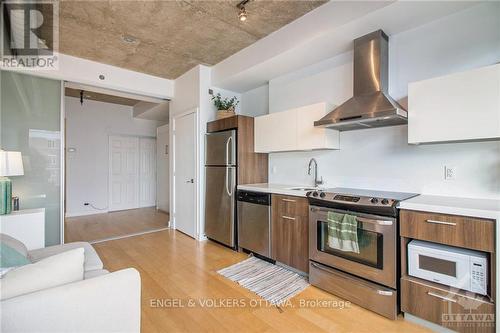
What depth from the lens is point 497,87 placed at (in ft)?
5.69

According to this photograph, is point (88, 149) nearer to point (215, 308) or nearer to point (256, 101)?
point (256, 101)

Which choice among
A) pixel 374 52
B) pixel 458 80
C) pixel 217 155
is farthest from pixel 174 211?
pixel 458 80

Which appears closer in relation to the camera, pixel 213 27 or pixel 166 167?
pixel 213 27

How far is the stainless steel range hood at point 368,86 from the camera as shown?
2328 mm

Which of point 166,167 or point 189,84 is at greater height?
point 189,84

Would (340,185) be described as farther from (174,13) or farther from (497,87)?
(174,13)

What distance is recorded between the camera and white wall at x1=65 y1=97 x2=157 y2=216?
5.67 m

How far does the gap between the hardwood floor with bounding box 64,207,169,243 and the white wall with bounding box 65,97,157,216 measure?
0.45 meters

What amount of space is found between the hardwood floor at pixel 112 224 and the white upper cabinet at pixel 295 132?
286cm

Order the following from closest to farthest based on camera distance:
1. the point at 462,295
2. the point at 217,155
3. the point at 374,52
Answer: the point at 462,295, the point at 374,52, the point at 217,155

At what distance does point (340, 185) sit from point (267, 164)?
128 centimetres

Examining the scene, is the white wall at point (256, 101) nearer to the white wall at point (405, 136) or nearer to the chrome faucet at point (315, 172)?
the white wall at point (405, 136)

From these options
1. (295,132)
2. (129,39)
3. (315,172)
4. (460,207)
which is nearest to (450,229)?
(460,207)

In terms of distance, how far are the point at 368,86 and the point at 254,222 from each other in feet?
6.73
